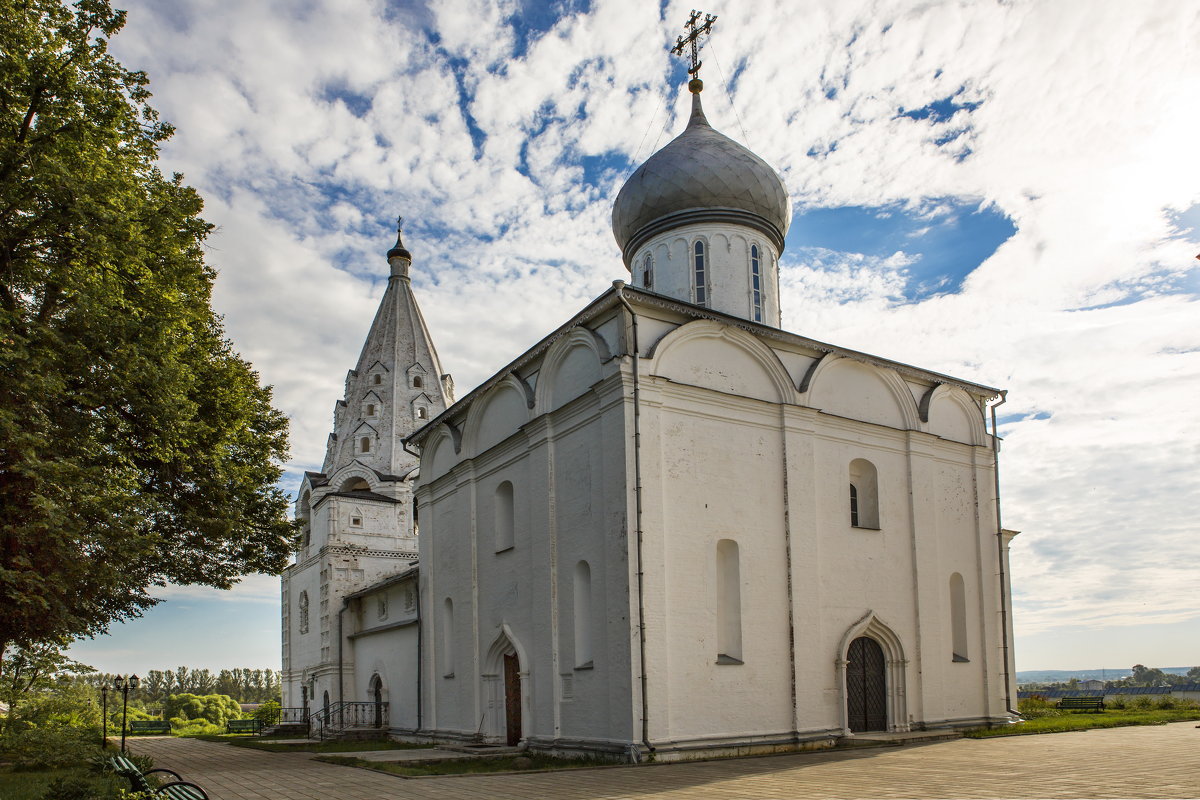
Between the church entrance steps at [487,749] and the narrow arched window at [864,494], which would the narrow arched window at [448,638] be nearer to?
the church entrance steps at [487,749]

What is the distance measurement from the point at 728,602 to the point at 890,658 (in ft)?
12.0

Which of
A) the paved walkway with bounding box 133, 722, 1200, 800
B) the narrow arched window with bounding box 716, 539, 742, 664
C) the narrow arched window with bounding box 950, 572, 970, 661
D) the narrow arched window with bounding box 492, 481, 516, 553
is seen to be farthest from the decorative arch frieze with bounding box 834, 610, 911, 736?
the narrow arched window with bounding box 492, 481, 516, 553

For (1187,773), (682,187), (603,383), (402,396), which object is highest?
(682,187)

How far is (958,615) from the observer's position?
16.9 metres

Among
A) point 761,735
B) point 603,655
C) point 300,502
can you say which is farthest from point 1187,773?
point 300,502

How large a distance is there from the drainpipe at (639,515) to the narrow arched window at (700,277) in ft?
15.0

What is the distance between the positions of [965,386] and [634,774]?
10880 mm

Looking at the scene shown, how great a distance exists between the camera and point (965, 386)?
58.6 feet

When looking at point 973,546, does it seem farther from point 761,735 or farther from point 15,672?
point 15,672

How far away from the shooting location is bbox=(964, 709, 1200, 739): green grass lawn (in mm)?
15383

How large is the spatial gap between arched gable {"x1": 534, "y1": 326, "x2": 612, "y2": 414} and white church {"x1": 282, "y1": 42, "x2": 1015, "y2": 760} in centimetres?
4

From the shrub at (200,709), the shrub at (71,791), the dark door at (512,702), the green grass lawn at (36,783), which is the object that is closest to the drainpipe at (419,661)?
the dark door at (512,702)

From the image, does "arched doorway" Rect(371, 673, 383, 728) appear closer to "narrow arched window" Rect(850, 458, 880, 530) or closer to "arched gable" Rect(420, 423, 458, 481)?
"arched gable" Rect(420, 423, 458, 481)

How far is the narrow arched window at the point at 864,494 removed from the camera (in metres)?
15.8
